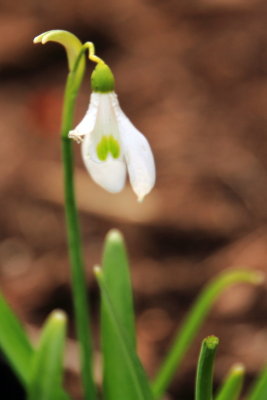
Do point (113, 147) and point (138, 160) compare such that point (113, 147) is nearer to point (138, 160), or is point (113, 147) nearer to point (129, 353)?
point (138, 160)

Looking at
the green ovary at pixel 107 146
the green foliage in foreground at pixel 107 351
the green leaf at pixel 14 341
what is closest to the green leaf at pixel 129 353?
the green foliage in foreground at pixel 107 351

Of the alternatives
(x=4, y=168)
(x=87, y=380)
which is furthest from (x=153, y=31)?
(x=87, y=380)

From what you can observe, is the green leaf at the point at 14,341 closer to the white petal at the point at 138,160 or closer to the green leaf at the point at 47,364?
the green leaf at the point at 47,364

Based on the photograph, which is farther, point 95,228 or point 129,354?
point 95,228

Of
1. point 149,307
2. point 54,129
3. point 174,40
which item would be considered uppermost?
point 174,40

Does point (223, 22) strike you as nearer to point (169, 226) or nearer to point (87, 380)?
point (169, 226)

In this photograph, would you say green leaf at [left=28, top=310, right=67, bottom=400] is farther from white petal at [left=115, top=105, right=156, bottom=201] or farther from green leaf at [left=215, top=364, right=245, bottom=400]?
white petal at [left=115, top=105, right=156, bottom=201]

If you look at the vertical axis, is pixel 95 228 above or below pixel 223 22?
below
